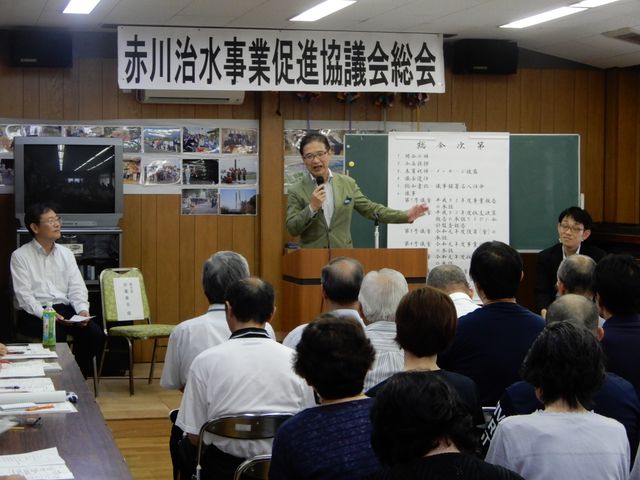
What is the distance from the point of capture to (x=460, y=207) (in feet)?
26.6

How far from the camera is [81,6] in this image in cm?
683

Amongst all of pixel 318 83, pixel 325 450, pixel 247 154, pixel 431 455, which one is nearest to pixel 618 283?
pixel 325 450

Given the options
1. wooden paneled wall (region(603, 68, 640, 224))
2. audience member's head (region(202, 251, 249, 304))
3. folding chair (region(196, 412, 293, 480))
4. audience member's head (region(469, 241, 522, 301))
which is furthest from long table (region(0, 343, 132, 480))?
wooden paneled wall (region(603, 68, 640, 224))

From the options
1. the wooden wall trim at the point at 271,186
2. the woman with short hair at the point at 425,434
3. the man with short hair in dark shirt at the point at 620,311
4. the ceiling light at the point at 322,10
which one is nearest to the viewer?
the woman with short hair at the point at 425,434

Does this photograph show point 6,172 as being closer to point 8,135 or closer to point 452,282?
point 8,135

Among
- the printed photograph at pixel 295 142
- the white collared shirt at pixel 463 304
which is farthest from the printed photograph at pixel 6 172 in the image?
the white collared shirt at pixel 463 304

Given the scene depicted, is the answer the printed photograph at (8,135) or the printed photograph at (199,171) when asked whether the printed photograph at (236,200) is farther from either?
the printed photograph at (8,135)

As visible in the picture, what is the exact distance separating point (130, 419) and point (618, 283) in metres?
3.79

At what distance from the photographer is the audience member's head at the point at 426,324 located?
112 inches

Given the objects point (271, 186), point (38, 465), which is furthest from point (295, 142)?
point (38, 465)

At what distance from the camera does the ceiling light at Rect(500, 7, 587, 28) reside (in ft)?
23.3

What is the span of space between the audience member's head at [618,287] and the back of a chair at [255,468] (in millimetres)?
1307

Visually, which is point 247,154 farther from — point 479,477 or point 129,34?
point 479,477

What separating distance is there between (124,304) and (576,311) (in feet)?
15.4
